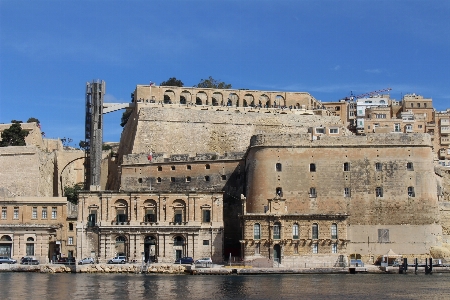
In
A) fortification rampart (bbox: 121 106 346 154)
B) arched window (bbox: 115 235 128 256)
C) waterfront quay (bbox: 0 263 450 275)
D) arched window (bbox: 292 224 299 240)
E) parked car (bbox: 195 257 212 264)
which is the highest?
fortification rampart (bbox: 121 106 346 154)

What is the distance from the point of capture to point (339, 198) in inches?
2387

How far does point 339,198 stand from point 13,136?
39318 millimetres

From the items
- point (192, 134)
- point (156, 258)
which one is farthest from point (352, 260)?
point (192, 134)

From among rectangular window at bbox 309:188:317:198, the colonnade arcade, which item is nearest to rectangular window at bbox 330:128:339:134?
rectangular window at bbox 309:188:317:198

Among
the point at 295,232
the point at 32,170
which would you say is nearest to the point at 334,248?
the point at 295,232

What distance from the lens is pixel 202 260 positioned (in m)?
57.3

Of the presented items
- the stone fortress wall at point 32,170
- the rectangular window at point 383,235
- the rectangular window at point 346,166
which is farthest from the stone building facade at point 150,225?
the rectangular window at point 383,235

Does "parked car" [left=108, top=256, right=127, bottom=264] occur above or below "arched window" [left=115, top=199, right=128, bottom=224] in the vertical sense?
below

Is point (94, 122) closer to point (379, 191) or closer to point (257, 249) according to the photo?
point (257, 249)

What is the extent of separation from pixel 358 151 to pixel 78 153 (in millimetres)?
35890

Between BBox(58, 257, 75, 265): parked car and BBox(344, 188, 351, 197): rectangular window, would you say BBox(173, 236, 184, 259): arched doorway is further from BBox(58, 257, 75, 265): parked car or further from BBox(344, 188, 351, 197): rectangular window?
BBox(344, 188, 351, 197): rectangular window

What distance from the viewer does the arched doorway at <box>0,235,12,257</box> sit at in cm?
6166

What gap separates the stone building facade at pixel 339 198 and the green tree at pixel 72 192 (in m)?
25.1

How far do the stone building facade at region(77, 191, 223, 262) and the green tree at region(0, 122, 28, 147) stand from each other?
86.9ft
